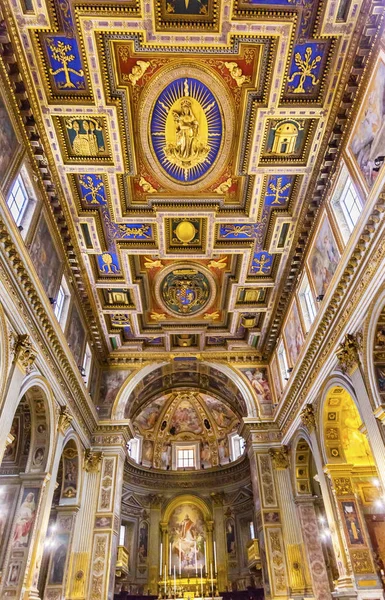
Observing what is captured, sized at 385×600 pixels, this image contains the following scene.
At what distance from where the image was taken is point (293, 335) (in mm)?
17688

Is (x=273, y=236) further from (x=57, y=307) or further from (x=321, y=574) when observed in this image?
(x=321, y=574)

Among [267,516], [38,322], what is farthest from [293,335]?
[38,322]

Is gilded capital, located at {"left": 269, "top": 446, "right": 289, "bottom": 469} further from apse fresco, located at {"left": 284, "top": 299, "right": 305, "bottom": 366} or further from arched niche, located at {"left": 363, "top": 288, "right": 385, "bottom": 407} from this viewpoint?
arched niche, located at {"left": 363, "top": 288, "right": 385, "bottom": 407}

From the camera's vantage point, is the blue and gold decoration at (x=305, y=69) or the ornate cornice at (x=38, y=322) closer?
the ornate cornice at (x=38, y=322)

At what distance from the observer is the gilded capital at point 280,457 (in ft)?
61.7

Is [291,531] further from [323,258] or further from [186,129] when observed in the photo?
[186,129]

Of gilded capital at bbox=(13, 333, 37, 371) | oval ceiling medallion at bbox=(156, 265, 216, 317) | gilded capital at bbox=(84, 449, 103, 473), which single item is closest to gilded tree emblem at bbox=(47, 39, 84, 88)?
gilded capital at bbox=(13, 333, 37, 371)

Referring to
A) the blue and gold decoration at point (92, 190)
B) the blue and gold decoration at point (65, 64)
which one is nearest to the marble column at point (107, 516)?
the blue and gold decoration at point (92, 190)

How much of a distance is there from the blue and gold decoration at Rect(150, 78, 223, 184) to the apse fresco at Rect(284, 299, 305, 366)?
7.04 m

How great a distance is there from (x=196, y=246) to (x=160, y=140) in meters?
4.63

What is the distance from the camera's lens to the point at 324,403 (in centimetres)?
1440

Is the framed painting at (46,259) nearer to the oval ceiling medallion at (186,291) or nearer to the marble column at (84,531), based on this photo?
the oval ceiling medallion at (186,291)

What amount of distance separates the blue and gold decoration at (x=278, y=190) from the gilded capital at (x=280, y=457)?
11.0 metres

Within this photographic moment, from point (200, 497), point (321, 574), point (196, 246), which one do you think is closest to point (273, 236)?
point (196, 246)
